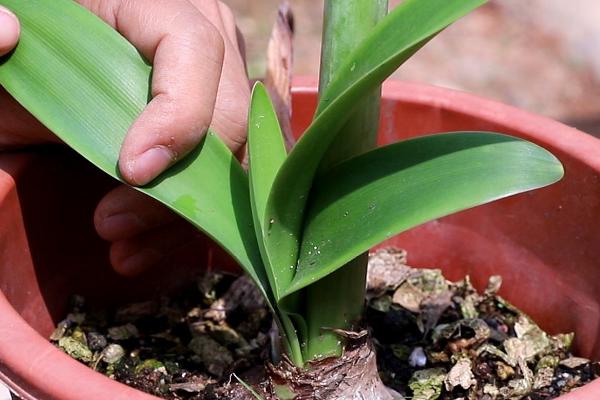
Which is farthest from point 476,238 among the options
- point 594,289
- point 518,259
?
point 594,289

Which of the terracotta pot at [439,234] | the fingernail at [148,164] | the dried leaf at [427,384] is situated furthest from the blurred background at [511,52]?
the fingernail at [148,164]

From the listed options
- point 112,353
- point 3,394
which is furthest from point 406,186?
point 3,394

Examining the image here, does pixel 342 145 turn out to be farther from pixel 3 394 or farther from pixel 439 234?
pixel 3 394

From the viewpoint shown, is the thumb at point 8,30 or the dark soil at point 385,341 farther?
the dark soil at point 385,341

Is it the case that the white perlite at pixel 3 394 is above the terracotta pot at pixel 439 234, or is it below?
below

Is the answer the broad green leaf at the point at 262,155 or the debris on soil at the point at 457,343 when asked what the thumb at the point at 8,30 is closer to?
the broad green leaf at the point at 262,155

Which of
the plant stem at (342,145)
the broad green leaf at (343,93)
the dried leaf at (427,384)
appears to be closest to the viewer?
the broad green leaf at (343,93)

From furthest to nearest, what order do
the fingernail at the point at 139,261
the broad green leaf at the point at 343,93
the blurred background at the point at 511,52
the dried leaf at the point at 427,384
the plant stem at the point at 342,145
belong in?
the blurred background at the point at 511,52 < the fingernail at the point at 139,261 < the dried leaf at the point at 427,384 < the plant stem at the point at 342,145 < the broad green leaf at the point at 343,93
